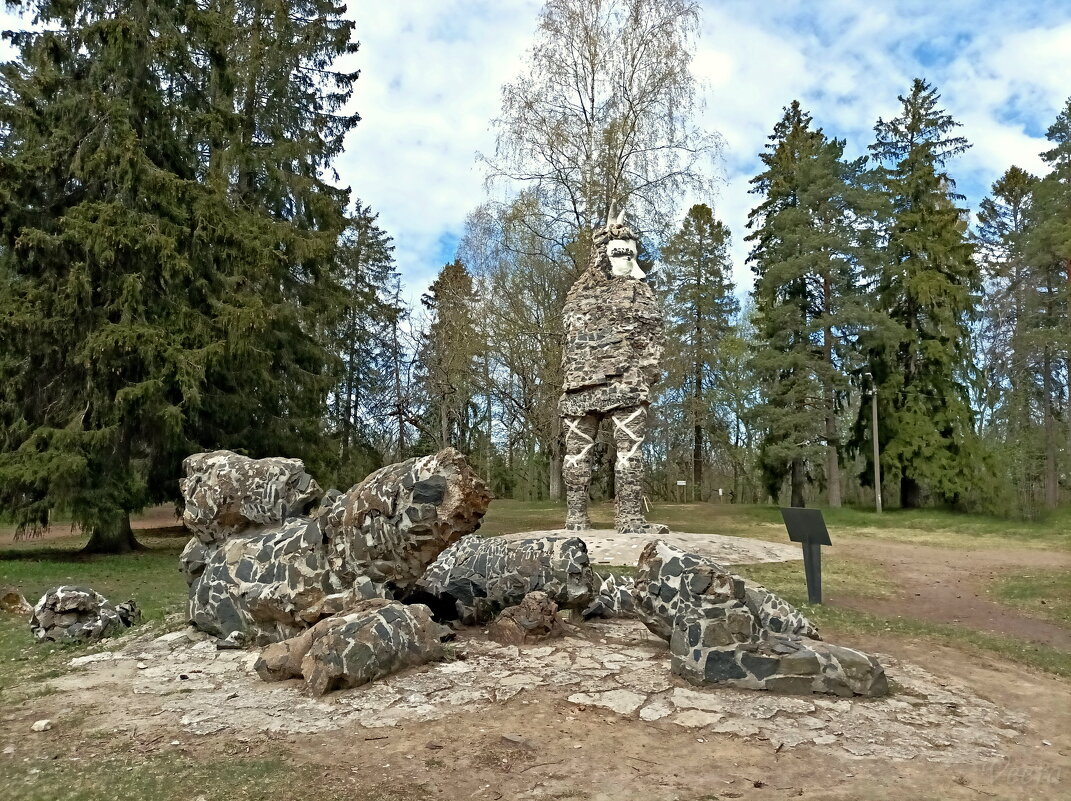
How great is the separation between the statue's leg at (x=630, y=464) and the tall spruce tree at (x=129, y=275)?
696 centimetres

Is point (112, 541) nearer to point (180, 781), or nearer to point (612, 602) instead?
point (612, 602)

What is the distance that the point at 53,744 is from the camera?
3900 mm

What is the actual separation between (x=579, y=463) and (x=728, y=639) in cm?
828

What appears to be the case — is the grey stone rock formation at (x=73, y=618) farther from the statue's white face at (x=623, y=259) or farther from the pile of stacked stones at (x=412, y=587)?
the statue's white face at (x=623, y=259)

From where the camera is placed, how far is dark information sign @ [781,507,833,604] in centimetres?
758

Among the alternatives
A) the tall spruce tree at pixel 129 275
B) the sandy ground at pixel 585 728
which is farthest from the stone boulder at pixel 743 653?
the tall spruce tree at pixel 129 275

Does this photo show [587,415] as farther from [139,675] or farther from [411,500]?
[139,675]

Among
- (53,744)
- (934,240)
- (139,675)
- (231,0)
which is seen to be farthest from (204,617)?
(934,240)

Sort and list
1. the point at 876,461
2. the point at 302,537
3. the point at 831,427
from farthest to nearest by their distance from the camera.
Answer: the point at 831,427 → the point at 876,461 → the point at 302,537

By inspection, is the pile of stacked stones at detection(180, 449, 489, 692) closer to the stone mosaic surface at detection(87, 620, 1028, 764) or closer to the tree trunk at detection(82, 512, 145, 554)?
the stone mosaic surface at detection(87, 620, 1028, 764)

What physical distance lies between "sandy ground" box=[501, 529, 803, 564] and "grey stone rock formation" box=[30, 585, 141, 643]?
5577 mm

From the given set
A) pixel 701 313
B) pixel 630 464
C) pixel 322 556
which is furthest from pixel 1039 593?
pixel 701 313

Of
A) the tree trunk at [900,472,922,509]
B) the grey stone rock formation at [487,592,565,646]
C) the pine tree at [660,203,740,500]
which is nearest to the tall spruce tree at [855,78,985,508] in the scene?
the tree trunk at [900,472,922,509]

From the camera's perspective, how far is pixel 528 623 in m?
5.77
